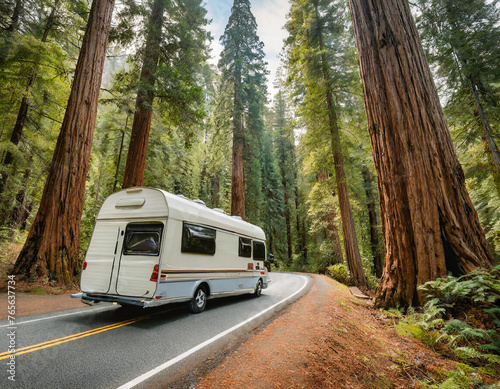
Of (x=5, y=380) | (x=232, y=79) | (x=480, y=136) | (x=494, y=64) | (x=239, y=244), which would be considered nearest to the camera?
(x=5, y=380)

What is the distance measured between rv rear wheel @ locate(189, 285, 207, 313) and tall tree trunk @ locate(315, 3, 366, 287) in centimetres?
826

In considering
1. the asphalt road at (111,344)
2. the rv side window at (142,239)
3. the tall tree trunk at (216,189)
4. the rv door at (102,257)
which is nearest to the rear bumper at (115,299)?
the rv door at (102,257)

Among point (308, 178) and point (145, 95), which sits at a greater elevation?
point (308, 178)

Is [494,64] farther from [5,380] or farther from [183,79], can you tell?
[5,380]

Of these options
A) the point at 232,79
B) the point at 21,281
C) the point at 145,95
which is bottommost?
the point at 21,281

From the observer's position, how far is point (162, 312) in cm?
596

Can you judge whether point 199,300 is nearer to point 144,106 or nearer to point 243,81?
point 144,106

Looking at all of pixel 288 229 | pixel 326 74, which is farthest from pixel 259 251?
pixel 288 229

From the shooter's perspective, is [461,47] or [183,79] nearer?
[461,47]

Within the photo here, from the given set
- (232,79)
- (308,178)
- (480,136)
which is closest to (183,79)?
(232,79)

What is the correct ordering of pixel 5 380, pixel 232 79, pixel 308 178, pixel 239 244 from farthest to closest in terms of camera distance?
pixel 308 178 → pixel 232 79 → pixel 239 244 → pixel 5 380

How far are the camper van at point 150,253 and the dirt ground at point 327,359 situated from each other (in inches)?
73.7

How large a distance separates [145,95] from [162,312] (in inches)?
367

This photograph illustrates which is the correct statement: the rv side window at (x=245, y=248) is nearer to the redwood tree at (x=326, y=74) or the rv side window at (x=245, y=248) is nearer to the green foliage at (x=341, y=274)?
the redwood tree at (x=326, y=74)
